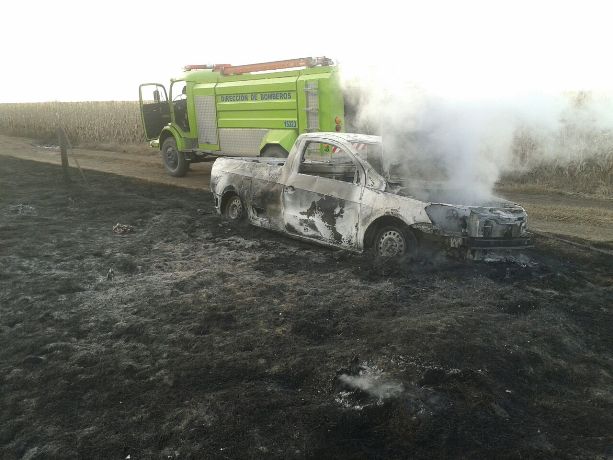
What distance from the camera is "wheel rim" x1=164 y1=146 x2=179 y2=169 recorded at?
15141mm

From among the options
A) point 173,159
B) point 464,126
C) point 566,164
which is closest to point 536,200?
point 566,164

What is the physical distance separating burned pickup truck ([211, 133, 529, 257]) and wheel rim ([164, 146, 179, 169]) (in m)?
7.25

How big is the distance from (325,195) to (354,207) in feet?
1.64

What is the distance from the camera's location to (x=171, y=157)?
1534 cm

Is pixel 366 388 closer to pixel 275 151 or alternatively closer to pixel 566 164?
pixel 275 151

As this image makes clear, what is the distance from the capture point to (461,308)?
5203mm

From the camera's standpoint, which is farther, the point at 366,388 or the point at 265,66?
the point at 265,66

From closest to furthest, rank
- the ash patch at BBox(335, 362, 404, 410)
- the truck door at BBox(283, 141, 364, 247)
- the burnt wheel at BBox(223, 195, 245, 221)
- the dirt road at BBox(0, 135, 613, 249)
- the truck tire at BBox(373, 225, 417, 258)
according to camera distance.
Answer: the ash patch at BBox(335, 362, 404, 410)
the truck tire at BBox(373, 225, 417, 258)
the truck door at BBox(283, 141, 364, 247)
the burnt wheel at BBox(223, 195, 245, 221)
the dirt road at BBox(0, 135, 613, 249)

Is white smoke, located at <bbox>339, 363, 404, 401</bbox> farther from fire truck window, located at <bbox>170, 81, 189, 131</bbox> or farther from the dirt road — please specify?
fire truck window, located at <bbox>170, 81, 189, 131</bbox>

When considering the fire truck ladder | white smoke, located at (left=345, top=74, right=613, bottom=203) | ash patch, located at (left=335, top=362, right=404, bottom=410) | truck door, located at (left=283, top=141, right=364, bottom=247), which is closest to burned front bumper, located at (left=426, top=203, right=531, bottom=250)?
white smoke, located at (left=345, top=74, right=613, bottom=203)

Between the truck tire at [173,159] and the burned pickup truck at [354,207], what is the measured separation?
7.01 m

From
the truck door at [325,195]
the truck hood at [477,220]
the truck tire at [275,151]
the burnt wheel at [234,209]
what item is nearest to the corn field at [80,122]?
the truck tire at [275,151]

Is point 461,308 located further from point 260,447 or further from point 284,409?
point 260,447

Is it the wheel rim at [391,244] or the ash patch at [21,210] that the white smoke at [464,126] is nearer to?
the wheel rim at [391,244]
